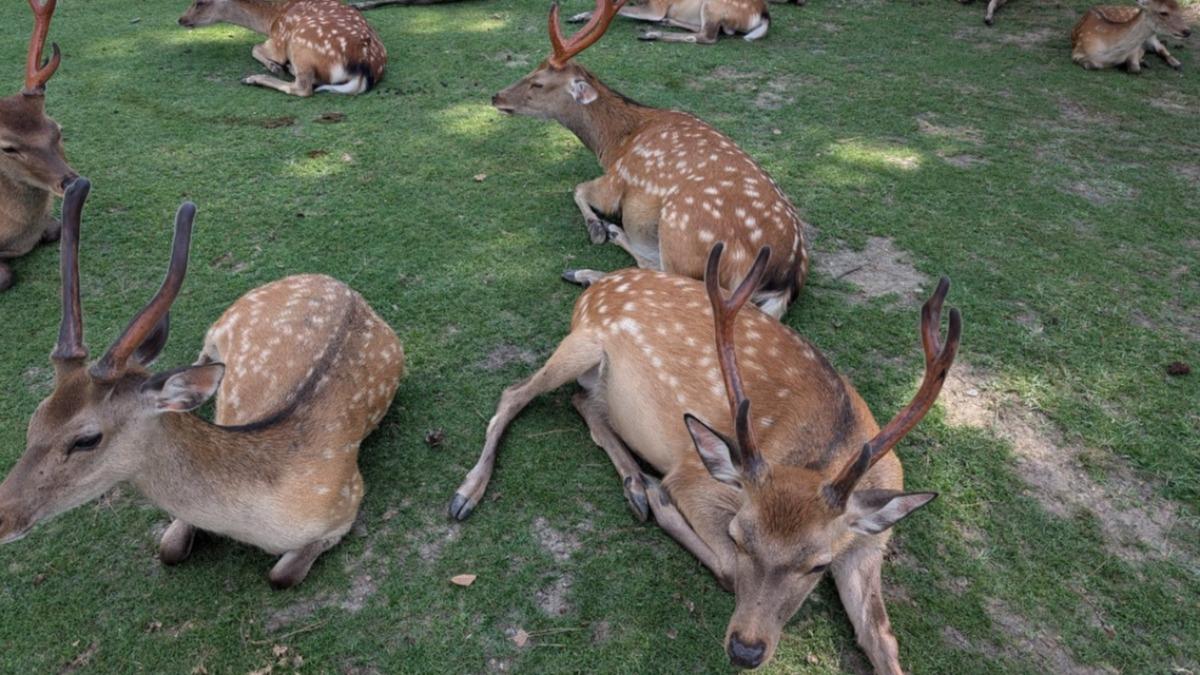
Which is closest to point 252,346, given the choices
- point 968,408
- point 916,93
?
point 968,408

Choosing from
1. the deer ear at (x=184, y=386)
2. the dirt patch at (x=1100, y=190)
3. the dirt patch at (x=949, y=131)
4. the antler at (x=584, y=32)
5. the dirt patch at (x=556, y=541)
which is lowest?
the dirt patch at (x=556, y=541)

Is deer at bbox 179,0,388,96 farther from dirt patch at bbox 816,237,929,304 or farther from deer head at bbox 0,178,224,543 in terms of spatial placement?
deer head at bbox 0,178,224,543

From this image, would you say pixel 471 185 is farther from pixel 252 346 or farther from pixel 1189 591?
pixel 1189 591

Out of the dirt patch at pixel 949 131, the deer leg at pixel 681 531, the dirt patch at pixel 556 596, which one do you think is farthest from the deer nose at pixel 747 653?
the dirt patch at pixel 949 131

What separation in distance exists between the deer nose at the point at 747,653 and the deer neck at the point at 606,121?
3.32 metres

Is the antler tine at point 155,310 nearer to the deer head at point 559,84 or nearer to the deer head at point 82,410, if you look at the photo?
the deer head at point 82,410

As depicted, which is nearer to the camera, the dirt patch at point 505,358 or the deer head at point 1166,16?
the dirt patch at point 505,358

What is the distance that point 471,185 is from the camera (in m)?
4.81

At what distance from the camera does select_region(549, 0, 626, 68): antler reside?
477cm

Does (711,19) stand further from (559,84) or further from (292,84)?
(292,84)

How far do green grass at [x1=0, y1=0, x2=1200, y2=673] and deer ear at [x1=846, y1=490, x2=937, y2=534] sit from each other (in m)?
0.46

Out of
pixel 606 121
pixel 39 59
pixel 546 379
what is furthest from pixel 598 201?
pixel 39 59

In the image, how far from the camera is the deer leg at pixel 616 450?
9.00ft

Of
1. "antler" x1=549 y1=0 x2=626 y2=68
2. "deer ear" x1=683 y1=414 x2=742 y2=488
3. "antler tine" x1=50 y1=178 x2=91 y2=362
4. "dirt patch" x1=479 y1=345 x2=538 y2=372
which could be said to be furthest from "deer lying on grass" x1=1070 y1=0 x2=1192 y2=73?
"antler tine" x1=50 y1=178 x2=91 y2=362
